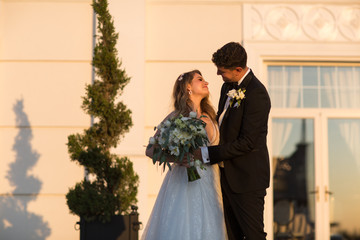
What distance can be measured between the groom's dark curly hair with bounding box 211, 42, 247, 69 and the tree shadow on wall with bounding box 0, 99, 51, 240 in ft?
12.0

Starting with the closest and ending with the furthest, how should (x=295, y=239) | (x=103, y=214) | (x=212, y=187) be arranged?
(x=212, y=187) < (x=103, y=214) < (x=295, y=239)

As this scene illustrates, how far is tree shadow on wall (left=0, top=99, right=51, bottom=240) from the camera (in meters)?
6.93

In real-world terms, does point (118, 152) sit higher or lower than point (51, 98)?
lower

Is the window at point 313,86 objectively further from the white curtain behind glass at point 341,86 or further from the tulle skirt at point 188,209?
the tulle skirt at point 188,209

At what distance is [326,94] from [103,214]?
→ 12.0 ft

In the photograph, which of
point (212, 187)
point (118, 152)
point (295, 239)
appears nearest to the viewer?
point (212, 187)

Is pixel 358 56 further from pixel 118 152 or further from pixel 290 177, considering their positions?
pixel 118 152

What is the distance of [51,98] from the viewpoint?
7.09m

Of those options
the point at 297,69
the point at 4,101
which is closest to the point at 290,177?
the point at 297,69

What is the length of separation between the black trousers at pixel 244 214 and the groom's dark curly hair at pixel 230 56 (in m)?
0.91

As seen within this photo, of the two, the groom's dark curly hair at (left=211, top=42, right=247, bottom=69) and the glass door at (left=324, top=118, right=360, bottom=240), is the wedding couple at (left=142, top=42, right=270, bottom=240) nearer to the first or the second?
the groom's dark curly hair at (left=211, top=42, right=247, bottom=69)

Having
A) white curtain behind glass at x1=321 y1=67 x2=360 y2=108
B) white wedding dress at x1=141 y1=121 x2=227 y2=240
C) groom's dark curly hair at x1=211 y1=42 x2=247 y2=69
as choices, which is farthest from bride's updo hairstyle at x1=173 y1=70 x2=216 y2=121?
white curtain behind glass at x1=321 y1=67 x2=360 y2=108

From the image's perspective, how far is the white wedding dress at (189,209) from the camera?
4.28 m

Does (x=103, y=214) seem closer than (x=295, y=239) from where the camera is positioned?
Yes
